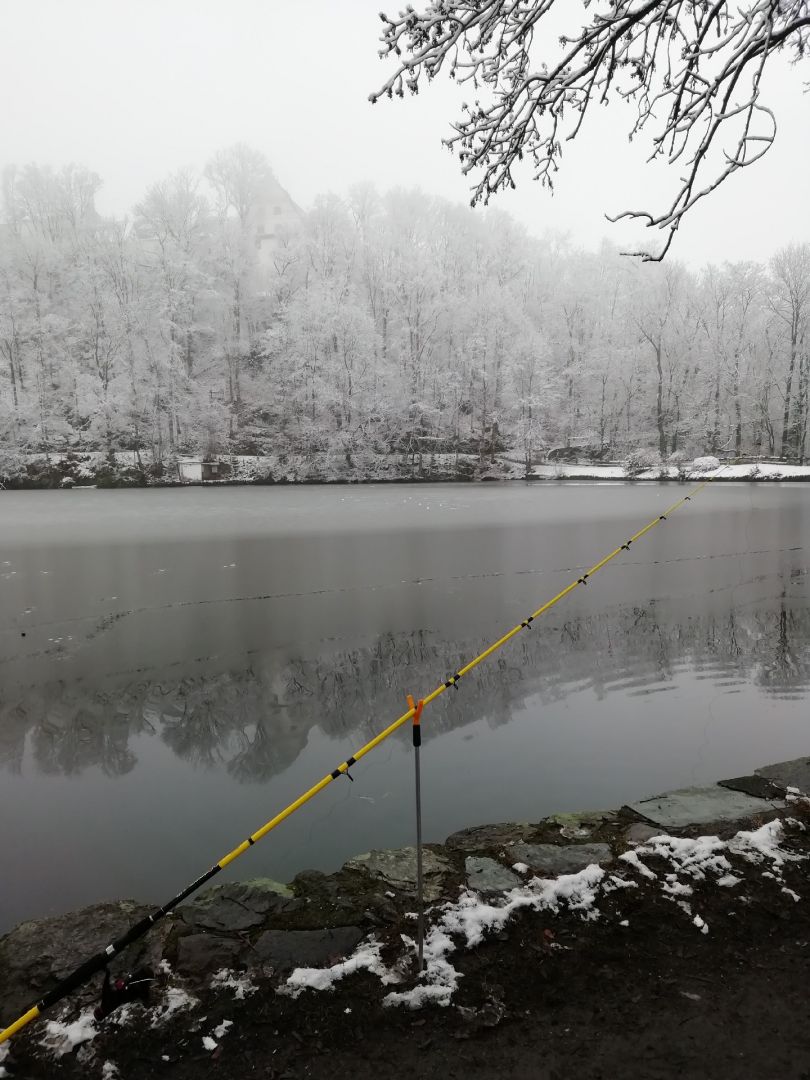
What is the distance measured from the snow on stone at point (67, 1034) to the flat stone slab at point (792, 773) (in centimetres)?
448

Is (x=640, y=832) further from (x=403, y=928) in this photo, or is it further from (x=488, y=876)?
(x=403, y=928)

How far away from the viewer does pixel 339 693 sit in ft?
23.7

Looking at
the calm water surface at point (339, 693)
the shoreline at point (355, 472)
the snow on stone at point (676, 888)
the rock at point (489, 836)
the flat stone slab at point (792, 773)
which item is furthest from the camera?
the shoreline at point (355, 472)

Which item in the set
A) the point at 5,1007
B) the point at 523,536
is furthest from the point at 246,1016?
the point at 523,536

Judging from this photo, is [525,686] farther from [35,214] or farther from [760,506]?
[35,214]

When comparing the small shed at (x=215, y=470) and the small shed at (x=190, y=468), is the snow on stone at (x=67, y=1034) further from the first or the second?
the small shed at (x=215, y=470)

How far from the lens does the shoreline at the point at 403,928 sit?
8.52 ft

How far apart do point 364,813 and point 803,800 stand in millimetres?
3078

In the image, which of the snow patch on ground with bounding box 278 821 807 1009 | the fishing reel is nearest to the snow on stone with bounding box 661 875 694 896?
the snow patch on ground with bounding box 278 821 807 1009

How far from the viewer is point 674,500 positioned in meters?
30.1

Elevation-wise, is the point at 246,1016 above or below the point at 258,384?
below

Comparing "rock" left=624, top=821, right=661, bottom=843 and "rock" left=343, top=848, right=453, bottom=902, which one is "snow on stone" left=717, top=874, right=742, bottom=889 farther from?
"rock" left=343, top=848, right=453, bottom=902

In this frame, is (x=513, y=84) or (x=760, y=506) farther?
(x=760, y=506)

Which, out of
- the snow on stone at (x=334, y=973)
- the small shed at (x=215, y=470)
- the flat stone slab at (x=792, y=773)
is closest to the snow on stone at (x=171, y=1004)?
the snow on stone at (x=334, y=973)
